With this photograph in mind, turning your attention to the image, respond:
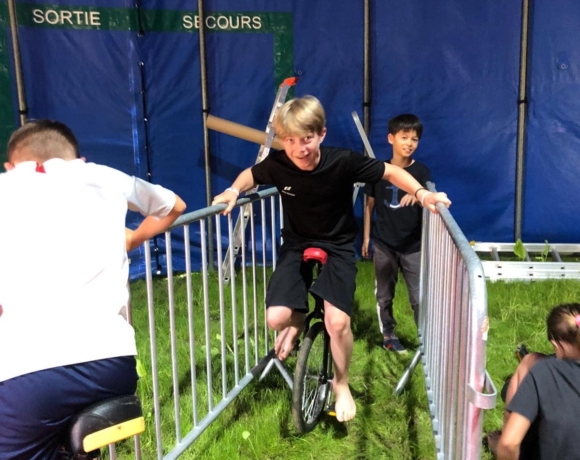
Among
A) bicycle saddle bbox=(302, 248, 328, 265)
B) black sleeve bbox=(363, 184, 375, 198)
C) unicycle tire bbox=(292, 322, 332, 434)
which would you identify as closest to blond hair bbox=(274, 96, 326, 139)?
bicycle saddle bbox=(302, 248, 328, 265)

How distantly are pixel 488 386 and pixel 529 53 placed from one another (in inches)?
228

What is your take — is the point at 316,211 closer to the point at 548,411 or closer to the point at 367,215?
Answer: the point at 367,215

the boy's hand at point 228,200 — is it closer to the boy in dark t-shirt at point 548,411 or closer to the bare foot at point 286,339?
the bare foot at point 286,339

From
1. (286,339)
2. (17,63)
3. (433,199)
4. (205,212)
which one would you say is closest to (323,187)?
(433,199)

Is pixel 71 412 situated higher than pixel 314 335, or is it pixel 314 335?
pixel 71 412

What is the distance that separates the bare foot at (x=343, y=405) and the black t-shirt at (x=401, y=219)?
1.31 m

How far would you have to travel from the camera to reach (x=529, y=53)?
6500 mm

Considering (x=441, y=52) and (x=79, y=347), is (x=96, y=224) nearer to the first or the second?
(x=79, y=347)

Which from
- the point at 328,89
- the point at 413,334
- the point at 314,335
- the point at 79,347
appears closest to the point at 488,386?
the point at 79,347

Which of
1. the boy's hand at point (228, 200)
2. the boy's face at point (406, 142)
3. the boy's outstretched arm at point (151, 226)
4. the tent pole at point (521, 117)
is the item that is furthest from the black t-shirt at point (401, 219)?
the tent pole at point (521, 117)

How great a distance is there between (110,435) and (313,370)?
5.65 feet

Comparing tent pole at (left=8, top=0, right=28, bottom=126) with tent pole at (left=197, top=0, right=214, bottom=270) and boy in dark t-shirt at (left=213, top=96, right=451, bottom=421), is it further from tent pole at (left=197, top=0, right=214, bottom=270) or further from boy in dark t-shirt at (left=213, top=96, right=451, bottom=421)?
boy in dark t-shirt at (left=213, top=96, right=451, bottom=421)

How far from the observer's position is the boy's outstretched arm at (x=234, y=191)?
9.96 feet

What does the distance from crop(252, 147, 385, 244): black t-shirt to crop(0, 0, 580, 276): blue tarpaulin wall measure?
3.54m
